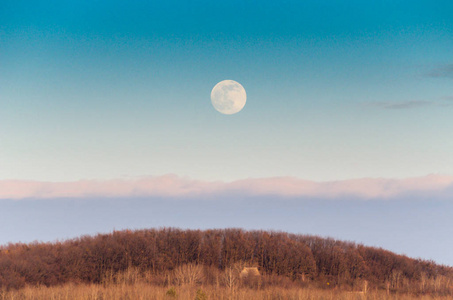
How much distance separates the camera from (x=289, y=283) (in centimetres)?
1681

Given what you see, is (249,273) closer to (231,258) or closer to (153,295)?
(231,258)

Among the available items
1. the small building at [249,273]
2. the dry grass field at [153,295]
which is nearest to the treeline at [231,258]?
the small building at [249,273]

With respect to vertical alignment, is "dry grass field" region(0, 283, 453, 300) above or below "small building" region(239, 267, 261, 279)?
above

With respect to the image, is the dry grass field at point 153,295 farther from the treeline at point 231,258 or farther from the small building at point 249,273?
the small building at point 249,273

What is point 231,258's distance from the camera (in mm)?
18469

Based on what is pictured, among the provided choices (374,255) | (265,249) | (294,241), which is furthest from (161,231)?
(374,255)

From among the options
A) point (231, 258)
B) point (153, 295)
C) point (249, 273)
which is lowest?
point (249, 273)

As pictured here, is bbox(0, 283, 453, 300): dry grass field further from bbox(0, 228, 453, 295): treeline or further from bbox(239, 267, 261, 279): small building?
bbox(239, 267, 261, 279): small building

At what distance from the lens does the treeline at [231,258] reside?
16688 mm

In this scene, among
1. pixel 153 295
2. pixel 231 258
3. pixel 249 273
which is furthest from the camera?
pixel 231 258

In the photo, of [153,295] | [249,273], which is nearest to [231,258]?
[249,273]

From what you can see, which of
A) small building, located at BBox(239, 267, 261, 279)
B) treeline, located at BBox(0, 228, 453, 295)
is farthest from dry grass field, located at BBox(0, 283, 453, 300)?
small building, located at BBox(239, 267, 261, 279)

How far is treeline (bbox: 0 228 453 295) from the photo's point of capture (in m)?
16.7

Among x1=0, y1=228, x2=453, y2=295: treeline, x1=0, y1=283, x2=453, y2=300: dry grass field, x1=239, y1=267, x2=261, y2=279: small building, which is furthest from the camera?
x1=239, y1=267, x2=261, y2=279: small building
